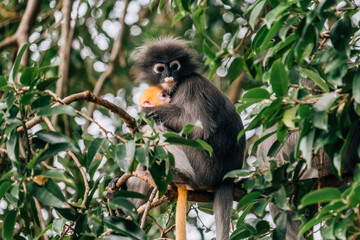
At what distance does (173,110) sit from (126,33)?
9.92 ft

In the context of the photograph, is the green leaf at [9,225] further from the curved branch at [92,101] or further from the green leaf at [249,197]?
the green leaf at [249,197]

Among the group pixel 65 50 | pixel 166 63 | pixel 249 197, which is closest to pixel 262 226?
pixel 249 197

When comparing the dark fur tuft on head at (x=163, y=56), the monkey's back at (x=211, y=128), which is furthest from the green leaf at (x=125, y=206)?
the dark fur tuft on head at (x=163, y=56)

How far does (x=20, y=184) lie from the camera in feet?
7.49

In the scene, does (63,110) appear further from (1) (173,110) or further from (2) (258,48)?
(1) (173,110)

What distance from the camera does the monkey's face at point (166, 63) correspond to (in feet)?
16.3

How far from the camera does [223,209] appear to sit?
400 cm

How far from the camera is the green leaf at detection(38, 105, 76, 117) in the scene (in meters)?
2.35

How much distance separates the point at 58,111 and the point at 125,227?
0.65 meters

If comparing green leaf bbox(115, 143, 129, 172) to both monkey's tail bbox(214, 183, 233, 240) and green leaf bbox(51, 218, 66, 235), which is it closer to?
green leaf bbox(51, 218, 66, 235)

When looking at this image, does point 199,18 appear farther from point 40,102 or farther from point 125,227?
point 125,227

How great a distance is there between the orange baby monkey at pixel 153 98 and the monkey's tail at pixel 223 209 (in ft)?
3.35

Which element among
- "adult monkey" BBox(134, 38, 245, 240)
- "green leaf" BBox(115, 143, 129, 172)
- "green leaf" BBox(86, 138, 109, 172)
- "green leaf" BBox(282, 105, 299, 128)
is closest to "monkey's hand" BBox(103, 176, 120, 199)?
"adult monkey" BBox(134, 38, 245, 240)

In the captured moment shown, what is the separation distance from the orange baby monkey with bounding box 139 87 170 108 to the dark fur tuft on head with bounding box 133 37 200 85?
269mm
